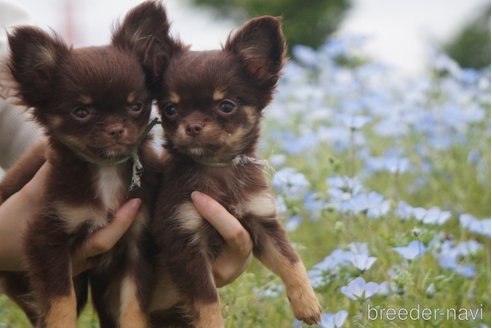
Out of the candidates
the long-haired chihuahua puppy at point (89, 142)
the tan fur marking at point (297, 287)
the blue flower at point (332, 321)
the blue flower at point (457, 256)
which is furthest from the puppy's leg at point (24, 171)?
the blue flower at point (457, 256)

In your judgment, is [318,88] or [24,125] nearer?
[24,125]

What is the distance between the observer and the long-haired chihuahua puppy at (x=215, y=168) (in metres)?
2.91

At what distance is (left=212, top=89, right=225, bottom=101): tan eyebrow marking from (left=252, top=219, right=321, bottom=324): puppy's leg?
495mm

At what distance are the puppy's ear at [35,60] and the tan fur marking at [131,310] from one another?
71 centimetres

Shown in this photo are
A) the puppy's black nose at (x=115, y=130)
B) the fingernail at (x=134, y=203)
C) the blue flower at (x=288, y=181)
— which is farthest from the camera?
the blue flower at (x=288, y=181)

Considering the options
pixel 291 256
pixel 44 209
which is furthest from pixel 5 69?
pixel 291 256

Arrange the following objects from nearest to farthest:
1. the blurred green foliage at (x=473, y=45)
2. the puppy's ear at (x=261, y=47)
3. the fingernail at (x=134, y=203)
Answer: the fingernail at (x=134, y=203) → the puppy's ear at (x=261, y=47) → the blurred green foliage at (x=473, y=45)

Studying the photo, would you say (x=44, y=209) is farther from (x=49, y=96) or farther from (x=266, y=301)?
(x=266, y=301)

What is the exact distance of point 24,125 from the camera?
3908 mm

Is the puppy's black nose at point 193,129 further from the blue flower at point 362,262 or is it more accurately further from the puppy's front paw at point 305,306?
the blue flower at point 362,262

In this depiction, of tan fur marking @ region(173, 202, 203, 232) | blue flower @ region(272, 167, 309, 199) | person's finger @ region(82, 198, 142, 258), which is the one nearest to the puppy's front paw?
tan fur marking @ region(173, 202, 203, 232)

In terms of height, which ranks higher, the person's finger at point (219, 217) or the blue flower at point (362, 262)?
the person's finger at point (219, 217)

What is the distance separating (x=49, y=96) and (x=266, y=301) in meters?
1.34

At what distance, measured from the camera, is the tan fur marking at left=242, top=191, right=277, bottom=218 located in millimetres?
3098
